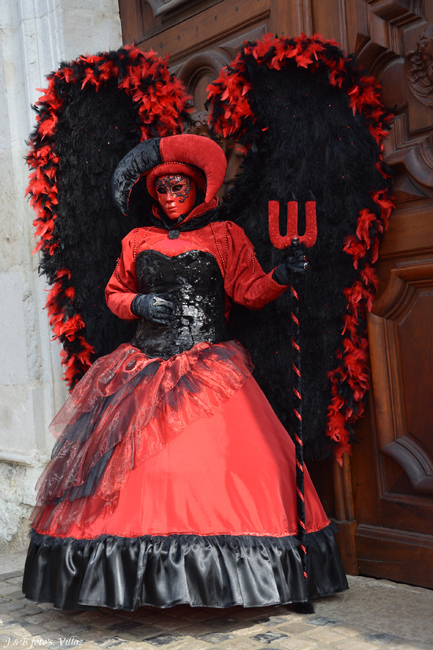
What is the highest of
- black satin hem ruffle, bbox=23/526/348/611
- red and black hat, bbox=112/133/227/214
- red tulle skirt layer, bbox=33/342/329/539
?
red and black hat, bbox=112/133/227/214

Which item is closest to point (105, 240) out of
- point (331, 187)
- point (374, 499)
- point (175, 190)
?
point (175, 190)

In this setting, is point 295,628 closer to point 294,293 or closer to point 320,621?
point 320,621

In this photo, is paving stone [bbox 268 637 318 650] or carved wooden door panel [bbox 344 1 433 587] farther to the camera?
carved wooden door panel [bbox 344 1 433 587]

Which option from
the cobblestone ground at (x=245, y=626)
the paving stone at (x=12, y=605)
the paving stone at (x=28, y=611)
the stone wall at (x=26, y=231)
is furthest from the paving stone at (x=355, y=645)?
the stone wall at (x=26, y=231)

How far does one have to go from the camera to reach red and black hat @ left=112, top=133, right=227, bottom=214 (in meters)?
3.00

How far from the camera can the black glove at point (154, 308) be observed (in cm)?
291

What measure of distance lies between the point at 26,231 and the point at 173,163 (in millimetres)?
1402

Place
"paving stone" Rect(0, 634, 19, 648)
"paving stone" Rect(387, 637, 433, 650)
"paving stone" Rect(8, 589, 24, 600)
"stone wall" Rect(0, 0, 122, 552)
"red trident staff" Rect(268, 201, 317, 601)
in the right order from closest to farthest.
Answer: "paving stone" Rect(387, 637, 433, 650) < "paving stone" Rect(0, 634, 19, 648) < "red trident staff" Rect(268, 201, 317, 601) < "paving stone" Rect(8, 589, 24, 600) < "stone wall" Rect(0, 0, 122, 552)

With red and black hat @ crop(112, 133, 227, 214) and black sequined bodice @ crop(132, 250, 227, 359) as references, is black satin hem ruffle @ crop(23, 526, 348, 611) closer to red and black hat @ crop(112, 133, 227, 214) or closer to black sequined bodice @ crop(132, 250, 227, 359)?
black sequined bodice @ crop(132, 250, 227, 359)

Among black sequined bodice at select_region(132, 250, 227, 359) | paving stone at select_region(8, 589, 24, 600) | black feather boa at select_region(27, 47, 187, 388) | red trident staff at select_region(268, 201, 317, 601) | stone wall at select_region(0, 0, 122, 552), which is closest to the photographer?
red trident staff at select_region(268, 201, 317, 601)

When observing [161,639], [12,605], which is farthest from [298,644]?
[12,605]

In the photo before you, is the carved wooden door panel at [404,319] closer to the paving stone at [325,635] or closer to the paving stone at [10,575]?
the paving stone at [325,635]

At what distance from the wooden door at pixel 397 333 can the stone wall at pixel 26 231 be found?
1.33m

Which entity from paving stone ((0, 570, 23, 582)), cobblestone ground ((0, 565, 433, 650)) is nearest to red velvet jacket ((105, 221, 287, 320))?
cobblestone ground ((0, 565, 433, 650))
